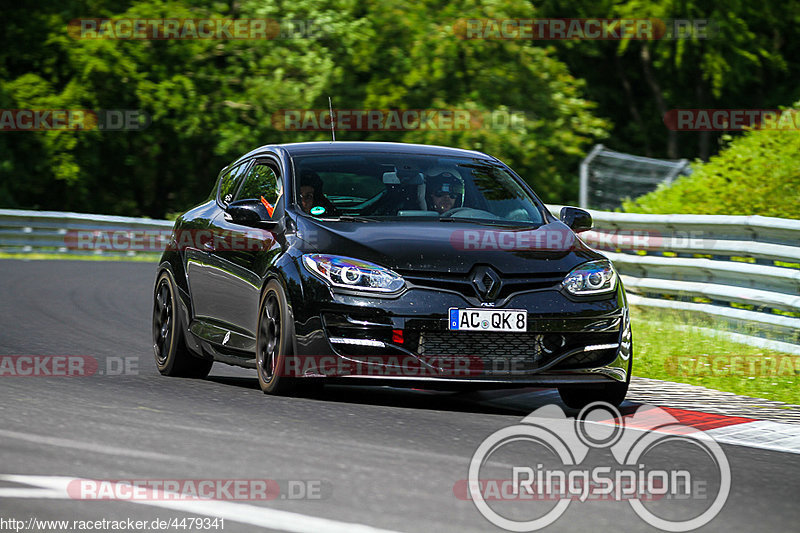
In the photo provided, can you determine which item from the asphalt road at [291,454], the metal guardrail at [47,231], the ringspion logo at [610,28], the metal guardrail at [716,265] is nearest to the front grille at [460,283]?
the asphalt road at [291,454]

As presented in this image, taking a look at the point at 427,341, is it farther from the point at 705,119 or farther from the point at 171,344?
the point at 705,119

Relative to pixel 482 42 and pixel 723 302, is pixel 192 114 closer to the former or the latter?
pixel 482 42

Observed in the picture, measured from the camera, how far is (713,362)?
37.6 ft

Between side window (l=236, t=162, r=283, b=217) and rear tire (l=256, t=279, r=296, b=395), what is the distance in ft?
2.52

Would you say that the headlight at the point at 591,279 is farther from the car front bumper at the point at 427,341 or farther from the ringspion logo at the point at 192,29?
the ringspion logo at the point at 192,29

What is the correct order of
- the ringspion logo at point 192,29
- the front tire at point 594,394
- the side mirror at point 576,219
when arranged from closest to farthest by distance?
the front tire at point 594,394, the side mirror at point 576,219, the ringspion logo at point 192,29

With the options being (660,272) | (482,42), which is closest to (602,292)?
(660,272)

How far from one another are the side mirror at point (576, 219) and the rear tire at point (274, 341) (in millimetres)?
2080

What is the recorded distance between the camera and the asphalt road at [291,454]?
18.0 ft

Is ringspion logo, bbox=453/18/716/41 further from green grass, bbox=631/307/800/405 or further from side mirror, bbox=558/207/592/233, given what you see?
side mirror, bbox=558/207/592/233

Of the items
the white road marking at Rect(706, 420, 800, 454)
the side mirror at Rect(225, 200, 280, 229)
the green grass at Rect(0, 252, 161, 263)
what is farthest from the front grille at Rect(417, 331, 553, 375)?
the green grass at Rect(0, 252, 161, 263)

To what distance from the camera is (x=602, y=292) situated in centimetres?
867

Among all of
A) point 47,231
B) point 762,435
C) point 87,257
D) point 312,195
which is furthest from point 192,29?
point 762,435

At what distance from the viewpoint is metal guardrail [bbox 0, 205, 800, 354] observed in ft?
39.8
